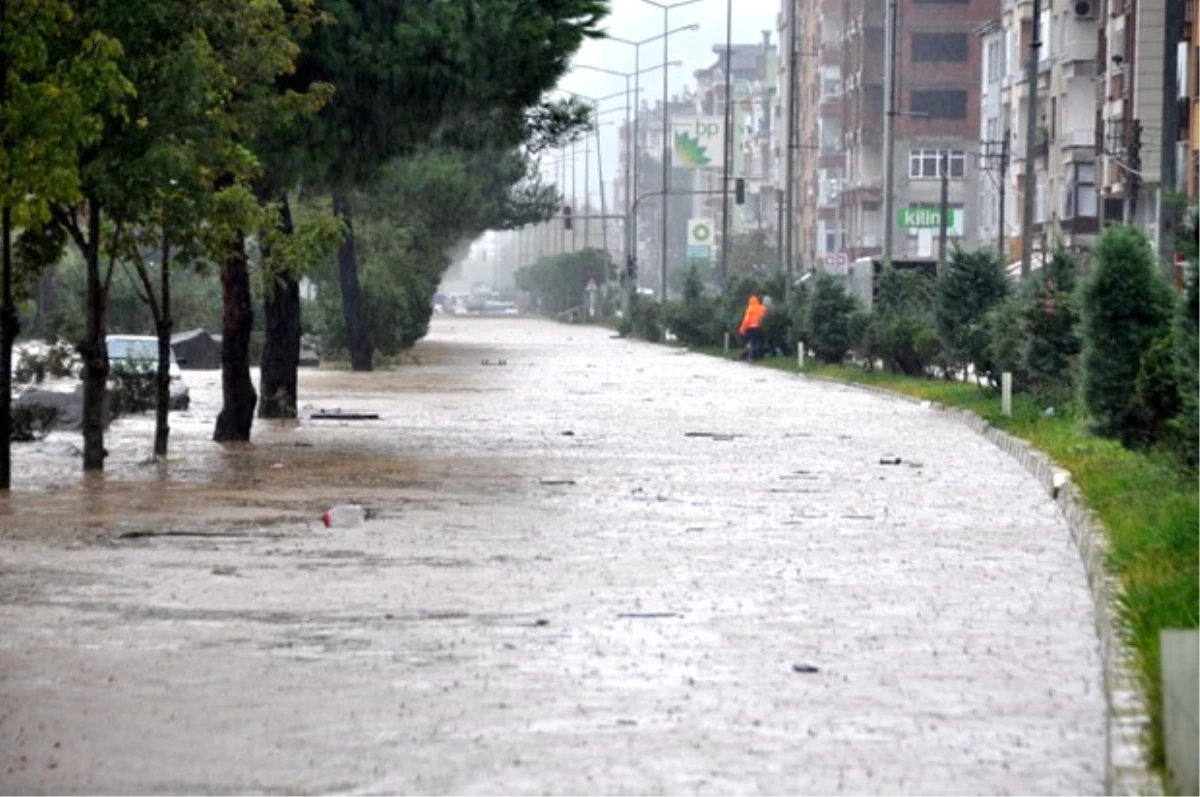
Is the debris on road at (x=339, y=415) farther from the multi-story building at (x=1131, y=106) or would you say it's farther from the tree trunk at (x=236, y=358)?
the multi-story building at (x=1131, y=106)

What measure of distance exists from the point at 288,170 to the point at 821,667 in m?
17.9

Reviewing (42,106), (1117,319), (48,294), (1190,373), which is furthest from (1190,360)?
(48,294)

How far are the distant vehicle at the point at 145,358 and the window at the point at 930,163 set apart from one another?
8216 cm

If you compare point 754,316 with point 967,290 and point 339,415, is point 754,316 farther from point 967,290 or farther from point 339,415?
point 339,415

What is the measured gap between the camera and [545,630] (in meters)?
12.9

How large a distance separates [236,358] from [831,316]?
98.2ft

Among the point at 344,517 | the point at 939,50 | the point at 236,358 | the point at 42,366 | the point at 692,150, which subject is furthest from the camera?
the point at 692,150

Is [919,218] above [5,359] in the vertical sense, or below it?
above

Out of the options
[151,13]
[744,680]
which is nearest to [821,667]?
[744,680]

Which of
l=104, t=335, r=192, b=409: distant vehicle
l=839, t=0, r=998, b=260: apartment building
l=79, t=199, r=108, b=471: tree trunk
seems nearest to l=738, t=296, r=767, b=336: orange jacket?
l=104, t=335, r=192, b=409: distant vehicle

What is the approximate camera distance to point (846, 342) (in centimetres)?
5834

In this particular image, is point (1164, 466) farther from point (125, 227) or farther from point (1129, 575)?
point (125, 227)

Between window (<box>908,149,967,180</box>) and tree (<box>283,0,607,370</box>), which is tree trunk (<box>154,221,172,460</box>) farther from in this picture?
window (<box>908,149,967,180</box>)

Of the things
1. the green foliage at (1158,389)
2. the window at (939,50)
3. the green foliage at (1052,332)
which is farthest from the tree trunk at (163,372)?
the window at (939,50)
